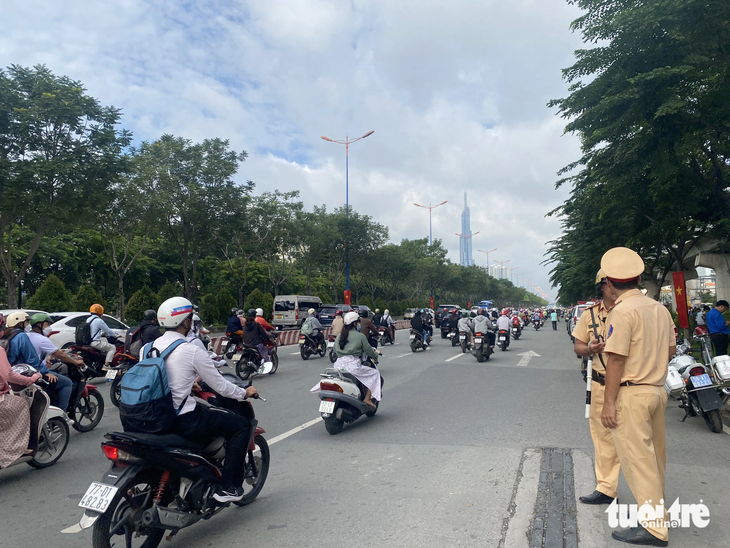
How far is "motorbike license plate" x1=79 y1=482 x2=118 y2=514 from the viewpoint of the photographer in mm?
3209

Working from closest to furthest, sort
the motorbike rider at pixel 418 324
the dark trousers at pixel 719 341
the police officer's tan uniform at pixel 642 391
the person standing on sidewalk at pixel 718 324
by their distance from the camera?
the police officer's tan uniform at pixel 642 391 < the person standing on sidewalk at pixel 718 324 < the dark trousers at pixel 719 341 < the motorbike rider at pixel 418 324

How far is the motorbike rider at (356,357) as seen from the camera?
24.9 feet

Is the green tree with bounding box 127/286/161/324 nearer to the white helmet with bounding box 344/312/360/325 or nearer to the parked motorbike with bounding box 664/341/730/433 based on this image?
the white helmet with bounding box 344/312/360/325

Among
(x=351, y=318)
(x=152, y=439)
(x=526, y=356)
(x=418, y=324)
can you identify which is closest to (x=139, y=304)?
(x=418, y=324)

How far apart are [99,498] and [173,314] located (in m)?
1.24

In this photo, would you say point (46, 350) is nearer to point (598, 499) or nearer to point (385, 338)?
point (598, 499)

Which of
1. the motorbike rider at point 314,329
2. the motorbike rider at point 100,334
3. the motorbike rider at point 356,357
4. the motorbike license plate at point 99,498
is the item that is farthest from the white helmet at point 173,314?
the motorbike rider at point 314,329

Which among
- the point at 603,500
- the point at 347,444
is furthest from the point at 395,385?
the point at 603,500

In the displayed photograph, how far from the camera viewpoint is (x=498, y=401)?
30.4 feet

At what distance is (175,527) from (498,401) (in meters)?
6.71

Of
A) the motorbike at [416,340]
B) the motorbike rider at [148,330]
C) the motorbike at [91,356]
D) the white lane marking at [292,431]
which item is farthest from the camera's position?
the motorbike at [416,340]

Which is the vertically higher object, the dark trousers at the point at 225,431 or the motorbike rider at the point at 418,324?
the motorbike rider at the point at 418,324

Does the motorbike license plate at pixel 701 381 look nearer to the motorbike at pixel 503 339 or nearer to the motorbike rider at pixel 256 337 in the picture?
the motorbike rider at pixel 256 337

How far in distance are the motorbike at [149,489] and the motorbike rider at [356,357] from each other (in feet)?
12.1
